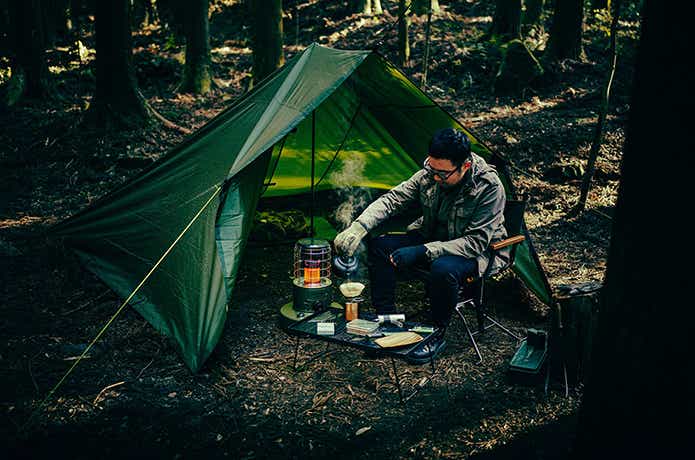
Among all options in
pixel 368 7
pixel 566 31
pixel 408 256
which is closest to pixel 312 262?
pixel 408 256

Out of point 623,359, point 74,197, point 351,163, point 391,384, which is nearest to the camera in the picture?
point 623,359

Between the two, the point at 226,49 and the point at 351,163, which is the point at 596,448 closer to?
the point at 351,163

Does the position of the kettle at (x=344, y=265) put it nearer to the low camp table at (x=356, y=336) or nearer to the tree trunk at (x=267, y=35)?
the low camp table at (x=356, y=336)

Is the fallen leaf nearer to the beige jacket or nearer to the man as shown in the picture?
the man

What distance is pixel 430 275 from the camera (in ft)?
12.4

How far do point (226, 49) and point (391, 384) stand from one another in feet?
45.6

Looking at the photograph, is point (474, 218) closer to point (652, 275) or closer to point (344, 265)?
point (344, 265)

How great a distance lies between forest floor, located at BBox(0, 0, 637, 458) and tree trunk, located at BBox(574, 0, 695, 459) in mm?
1602

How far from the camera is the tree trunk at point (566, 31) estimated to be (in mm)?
10117

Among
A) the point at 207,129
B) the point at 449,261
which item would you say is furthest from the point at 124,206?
the point at 449,261

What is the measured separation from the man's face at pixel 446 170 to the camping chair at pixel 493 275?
523 millimetres

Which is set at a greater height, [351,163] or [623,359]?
[623,359]

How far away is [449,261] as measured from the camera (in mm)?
3832

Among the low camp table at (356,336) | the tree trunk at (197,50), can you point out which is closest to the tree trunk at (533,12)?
the tree trunk at (197,50)
